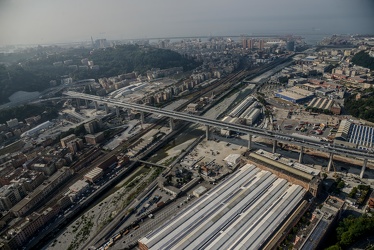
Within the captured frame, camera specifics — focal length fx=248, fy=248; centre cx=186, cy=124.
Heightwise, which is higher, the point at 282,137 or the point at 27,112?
the point at 282,137

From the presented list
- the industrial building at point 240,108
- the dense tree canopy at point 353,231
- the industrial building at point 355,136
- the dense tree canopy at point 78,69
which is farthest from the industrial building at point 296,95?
the dense tree canopy at point 78,69

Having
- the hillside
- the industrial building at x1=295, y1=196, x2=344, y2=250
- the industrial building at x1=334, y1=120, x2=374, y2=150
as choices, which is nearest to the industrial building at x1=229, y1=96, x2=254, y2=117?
the industrial building at x1=334, y1=120, x2=374, y2=150

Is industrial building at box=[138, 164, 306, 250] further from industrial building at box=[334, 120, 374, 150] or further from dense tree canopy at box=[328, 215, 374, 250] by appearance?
industrial building at box=[334, 120, 374, 150]

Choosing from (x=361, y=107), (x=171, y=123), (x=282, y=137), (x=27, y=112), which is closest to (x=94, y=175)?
(x=171, y=123)

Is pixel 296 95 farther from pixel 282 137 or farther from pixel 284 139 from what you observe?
pixel 284 139

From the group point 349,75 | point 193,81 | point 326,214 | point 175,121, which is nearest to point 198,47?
point 193,81

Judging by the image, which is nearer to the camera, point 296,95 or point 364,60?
point 296,95

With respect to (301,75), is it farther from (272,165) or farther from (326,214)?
(326,214)
